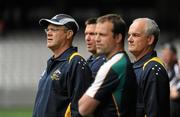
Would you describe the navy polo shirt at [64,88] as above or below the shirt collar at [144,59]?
below

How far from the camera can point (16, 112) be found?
750 inches

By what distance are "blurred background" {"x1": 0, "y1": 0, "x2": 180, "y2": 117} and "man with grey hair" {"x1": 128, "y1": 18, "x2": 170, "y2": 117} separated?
48.8 ft

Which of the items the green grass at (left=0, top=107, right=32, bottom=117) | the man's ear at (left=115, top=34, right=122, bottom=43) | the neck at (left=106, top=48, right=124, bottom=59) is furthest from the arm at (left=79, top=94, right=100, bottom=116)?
the green grass at (left=0, top=107, right=32, bottom=117)

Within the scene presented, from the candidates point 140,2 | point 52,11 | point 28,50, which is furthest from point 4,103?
point 140,2

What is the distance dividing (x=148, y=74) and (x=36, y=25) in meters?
20.0

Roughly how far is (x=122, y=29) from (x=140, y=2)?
69.0 ft

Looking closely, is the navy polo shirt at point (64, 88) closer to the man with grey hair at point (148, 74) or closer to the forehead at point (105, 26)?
the man with grey hair at point (148, 74)

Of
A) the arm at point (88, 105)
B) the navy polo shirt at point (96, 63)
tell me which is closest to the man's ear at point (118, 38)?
the arm at point (88, 105)

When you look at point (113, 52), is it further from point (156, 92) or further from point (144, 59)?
point (144, 59)

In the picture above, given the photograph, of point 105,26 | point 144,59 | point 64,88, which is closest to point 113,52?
point 105,26

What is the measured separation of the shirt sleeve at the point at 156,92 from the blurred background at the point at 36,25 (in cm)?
1512

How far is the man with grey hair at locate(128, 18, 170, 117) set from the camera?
7613 mm

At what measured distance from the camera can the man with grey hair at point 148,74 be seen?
7613mm

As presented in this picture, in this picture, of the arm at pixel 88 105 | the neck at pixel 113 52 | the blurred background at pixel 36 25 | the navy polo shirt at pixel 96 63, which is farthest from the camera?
the blurred background at pixel 36 25
